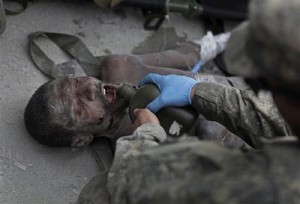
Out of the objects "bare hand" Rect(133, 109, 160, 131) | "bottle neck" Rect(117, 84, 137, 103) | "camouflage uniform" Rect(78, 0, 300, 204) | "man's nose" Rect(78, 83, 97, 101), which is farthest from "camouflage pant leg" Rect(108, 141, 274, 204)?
"man's nose" Rect(78, 83, 97, 101)

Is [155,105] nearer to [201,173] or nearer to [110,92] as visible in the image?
[110,92]

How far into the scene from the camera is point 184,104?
236cm

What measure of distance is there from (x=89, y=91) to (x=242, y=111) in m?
0.68

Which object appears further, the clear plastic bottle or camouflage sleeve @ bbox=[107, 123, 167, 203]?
the clear plastic bottle

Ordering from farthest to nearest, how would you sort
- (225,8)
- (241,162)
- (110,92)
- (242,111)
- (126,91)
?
(225,8), (110,92), (126,91), (242,111), (241,162)

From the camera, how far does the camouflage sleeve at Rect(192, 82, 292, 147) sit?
2.22 metres

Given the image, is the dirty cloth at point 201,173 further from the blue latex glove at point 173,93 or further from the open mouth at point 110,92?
the open mouth at point 110,92

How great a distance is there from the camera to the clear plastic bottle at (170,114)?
2357mm

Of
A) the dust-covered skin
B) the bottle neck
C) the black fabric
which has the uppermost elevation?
the black fabric

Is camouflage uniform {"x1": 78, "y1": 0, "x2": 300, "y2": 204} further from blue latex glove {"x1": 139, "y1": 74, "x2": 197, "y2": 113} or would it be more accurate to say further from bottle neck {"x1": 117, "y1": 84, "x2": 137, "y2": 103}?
bottle neck {"x1": 117, "y1": 84, "x2": 137, "y2": 103}

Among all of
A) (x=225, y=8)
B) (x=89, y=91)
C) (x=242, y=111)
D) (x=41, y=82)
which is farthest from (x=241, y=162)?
(x=225, y=8)

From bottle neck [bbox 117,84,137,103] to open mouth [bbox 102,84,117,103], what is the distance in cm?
7

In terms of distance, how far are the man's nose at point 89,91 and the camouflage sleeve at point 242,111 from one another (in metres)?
0.47

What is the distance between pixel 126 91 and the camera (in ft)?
8.23
